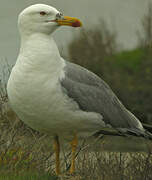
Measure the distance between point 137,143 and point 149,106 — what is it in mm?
2365

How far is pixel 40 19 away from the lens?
11.9ft

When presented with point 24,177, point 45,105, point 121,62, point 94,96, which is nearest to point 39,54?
point 45,105

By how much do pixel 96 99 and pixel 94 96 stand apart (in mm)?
33

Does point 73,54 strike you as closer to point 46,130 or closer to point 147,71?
point 147,71

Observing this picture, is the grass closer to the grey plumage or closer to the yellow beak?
the grey plumage

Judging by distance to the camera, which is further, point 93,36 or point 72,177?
point 93,36

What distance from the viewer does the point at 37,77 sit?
3.45m

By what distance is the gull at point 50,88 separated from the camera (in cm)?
345

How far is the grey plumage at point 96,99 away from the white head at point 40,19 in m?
0.36

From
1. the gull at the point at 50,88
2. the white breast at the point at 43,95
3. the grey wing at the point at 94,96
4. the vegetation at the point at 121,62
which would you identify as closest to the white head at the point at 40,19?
the gull at the point at 50,88

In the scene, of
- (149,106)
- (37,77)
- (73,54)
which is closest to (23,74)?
(37,77)

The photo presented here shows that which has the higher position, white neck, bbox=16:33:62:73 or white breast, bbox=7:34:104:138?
white neck, bbox=16:33:62:73

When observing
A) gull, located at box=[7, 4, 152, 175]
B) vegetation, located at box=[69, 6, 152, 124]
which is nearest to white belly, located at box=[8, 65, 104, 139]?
gull, located at box=[7, 4, 152, 175]

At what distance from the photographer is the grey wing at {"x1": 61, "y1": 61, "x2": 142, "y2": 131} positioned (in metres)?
3.63
